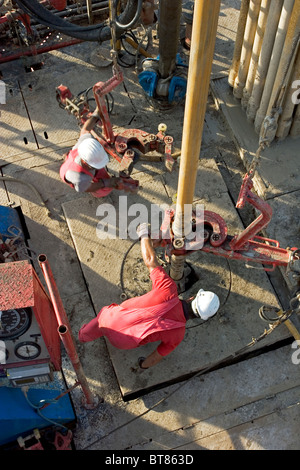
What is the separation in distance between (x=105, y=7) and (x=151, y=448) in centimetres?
766

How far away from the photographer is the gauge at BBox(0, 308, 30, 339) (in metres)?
4.86

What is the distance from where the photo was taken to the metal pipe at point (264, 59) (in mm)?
6238

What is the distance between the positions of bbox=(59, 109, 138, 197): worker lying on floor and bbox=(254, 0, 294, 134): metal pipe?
2.16m

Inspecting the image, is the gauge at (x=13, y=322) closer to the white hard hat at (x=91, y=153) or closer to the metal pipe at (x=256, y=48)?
the white hard hat at (x=91, y=153)

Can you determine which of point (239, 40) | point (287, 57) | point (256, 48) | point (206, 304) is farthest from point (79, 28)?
point (206, 304)

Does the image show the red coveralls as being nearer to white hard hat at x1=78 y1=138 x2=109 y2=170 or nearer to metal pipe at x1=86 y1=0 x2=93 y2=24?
white hard hat at x1=78 y1=138 x2=109 y2=170

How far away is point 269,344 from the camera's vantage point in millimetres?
6301

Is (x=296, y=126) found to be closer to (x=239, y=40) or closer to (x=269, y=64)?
(x=269, y=64)

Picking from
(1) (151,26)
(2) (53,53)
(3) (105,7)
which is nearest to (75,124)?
(2) (53,53)

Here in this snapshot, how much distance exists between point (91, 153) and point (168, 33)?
2.48m

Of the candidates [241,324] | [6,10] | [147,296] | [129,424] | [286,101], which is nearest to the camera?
[147,296]

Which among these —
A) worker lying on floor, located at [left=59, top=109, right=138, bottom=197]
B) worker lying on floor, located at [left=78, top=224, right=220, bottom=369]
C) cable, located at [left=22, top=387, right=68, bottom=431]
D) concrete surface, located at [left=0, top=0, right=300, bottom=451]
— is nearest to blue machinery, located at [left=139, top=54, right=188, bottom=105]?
concrete surface, located at [left=0, top=0, right=300, bottom=451]

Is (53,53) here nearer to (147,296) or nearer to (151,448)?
(147,296)

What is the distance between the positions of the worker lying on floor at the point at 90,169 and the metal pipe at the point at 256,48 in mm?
2305
